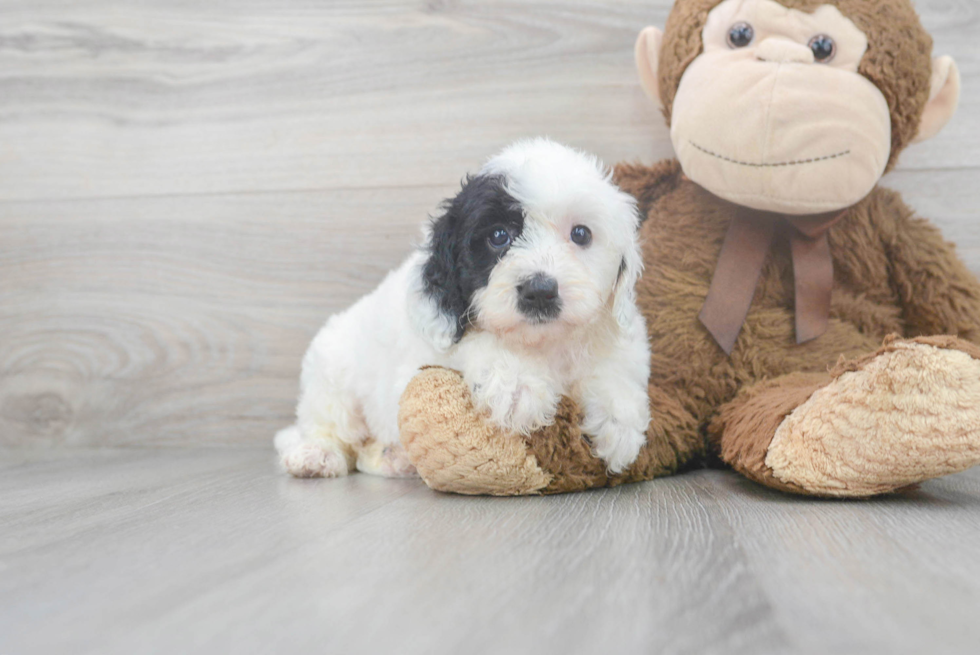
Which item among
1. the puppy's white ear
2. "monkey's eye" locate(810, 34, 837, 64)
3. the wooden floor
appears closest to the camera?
the puppy's white ear

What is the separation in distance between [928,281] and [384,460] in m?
1.10

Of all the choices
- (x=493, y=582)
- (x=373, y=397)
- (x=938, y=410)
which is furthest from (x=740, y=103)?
(x=493, y=582)

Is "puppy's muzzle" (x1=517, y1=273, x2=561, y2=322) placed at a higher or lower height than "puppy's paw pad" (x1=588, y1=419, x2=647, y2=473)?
higher

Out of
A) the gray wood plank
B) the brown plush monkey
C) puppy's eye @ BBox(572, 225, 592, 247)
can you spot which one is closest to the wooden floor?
the gray wood plank

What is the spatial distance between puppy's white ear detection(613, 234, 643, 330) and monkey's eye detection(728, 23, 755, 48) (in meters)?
0.46

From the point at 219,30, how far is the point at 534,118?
2.74 ft

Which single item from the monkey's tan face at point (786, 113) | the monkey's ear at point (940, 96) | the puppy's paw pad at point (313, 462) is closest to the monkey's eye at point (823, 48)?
the monkey's tan face at point (786, 113)

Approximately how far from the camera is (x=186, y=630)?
2.13 feet

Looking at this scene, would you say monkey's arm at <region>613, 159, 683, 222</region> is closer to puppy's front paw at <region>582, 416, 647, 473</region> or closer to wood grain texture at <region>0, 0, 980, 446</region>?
wood grain texture at <region>0, 0, 980, 446</region>

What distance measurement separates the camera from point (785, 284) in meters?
1.48

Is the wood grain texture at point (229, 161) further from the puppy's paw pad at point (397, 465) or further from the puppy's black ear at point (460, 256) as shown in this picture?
the puppy's black ear at point (460, 256)

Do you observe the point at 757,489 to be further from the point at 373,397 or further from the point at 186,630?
the point at 186,630

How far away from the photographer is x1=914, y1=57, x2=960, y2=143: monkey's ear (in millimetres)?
1415

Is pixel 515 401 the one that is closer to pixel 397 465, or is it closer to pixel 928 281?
pixel 397 465
